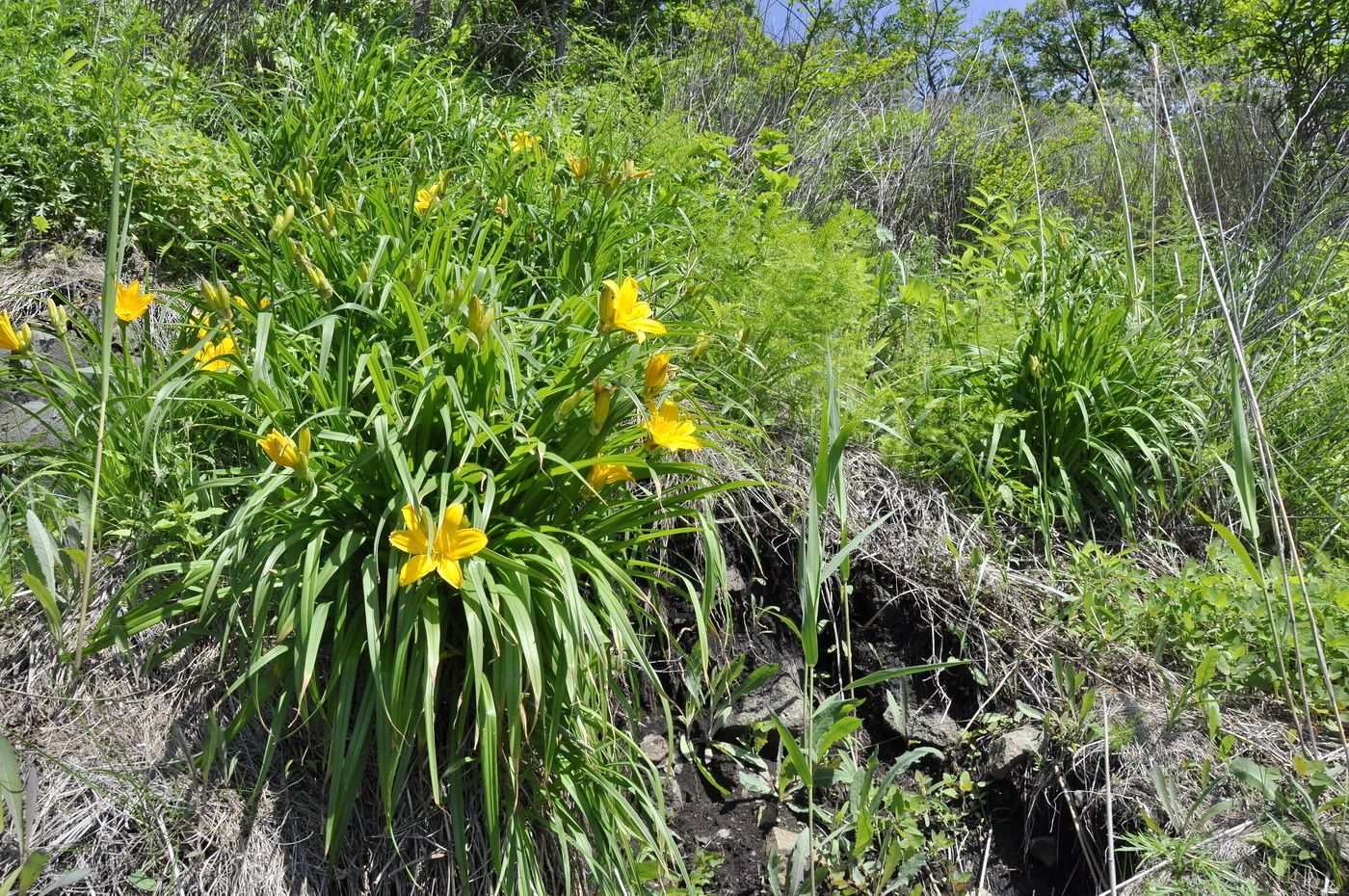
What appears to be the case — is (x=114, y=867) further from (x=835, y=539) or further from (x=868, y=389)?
(x=868, y=389)

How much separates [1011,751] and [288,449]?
171cm

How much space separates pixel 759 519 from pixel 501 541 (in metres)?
0.85

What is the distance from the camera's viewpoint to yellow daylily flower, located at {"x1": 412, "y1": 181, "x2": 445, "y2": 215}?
2.16m

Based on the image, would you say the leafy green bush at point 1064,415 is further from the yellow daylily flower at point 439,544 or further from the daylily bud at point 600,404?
the yellow daylily flower at point 439,544

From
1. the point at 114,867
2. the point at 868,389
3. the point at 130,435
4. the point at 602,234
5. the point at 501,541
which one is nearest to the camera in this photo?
the point at 114,867

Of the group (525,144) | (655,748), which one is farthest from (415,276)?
(655,748)

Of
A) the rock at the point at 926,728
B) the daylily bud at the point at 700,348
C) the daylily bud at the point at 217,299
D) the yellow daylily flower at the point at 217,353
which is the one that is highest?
the daylily bud at the point at 700,348

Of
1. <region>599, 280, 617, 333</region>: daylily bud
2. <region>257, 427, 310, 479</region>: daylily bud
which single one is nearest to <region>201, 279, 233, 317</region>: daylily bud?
<region>257, 427, 310, 479</region>: daylily bud

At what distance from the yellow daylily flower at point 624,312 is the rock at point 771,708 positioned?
0.99 meters

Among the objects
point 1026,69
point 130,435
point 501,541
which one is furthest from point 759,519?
point 1026,69

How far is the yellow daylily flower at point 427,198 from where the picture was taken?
85.0 inches

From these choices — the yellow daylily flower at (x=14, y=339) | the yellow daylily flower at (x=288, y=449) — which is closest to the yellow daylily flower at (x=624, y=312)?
the yellow daylily flower at (x=288, y=449)

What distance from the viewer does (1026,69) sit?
21.8m

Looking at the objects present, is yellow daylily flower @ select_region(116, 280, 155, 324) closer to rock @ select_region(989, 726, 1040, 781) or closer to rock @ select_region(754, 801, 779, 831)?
rock @ select_region(754, 801, 779, 831)
